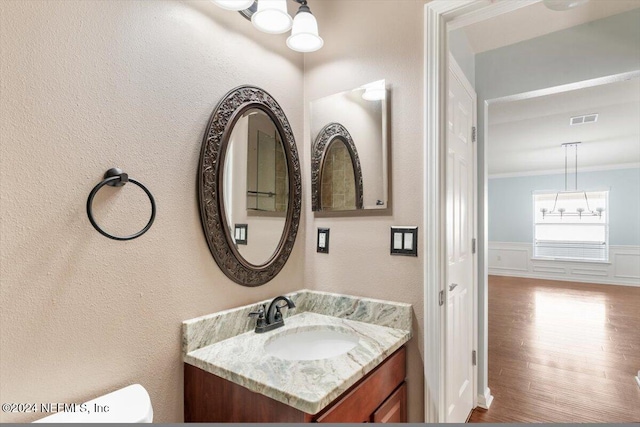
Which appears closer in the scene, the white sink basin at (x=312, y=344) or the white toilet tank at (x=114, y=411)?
the white toilet tank at (x=114, y=411)

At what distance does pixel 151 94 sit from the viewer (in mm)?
1102

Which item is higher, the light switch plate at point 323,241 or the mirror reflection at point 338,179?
the mirror reflection at point 338,179

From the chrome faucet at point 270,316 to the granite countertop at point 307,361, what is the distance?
25 mm

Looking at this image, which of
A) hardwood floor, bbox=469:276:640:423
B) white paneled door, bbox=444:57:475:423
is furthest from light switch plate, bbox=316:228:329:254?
hardwood floor, bbox=469:276:640:423

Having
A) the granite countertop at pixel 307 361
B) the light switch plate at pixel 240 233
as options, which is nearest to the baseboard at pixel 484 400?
the granite countertop at pixel 307 361

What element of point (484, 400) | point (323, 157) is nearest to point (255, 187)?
point (323, 157)

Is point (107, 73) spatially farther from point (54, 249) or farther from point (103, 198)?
point (54, 249)

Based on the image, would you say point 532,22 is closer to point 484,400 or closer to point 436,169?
point 436,169

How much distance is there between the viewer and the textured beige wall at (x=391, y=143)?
1.44 meters

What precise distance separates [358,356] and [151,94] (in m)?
1.13

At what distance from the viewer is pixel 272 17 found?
130cm

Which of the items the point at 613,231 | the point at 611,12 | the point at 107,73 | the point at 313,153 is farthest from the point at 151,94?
the point at 613,231

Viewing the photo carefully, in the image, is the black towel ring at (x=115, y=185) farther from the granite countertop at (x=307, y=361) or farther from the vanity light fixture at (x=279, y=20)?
the vanity light fixture at (x=279, y=20)

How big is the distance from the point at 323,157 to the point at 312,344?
0.89 meters
